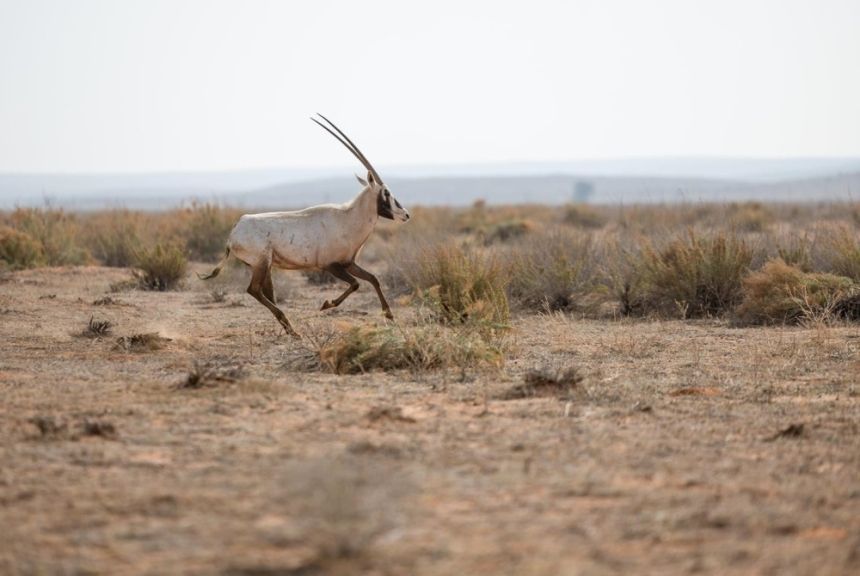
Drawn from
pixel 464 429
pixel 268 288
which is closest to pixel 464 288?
pixel 268 288

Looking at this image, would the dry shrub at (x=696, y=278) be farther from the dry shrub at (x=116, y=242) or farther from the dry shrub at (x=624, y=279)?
the dry shrub at (x=116, y=242)

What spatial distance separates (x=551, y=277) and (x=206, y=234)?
12408mm

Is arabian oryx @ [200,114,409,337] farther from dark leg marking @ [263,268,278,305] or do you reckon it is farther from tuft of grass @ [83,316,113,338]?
tuft of grass @ [83,316,113,338]

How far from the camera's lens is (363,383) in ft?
28.7

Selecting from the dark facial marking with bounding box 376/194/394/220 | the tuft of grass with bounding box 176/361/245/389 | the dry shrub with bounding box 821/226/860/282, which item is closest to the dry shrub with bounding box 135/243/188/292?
the dark facial marking with bounding box 376/194/394/220

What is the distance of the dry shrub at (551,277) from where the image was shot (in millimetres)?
14703

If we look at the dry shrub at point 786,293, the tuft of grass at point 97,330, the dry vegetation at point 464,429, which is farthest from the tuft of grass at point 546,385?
the tuft of grass at point 97,330

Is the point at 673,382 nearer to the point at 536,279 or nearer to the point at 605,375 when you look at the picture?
the point at 605,375

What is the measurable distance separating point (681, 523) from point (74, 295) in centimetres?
1275

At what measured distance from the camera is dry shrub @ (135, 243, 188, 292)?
1803cm

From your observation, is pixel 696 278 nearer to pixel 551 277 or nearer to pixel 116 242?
pixel 551 277

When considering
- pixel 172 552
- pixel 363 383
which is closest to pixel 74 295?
pixel 363 383

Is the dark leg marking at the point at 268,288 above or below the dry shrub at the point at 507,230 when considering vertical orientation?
above

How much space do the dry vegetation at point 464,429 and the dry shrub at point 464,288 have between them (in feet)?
0.14
